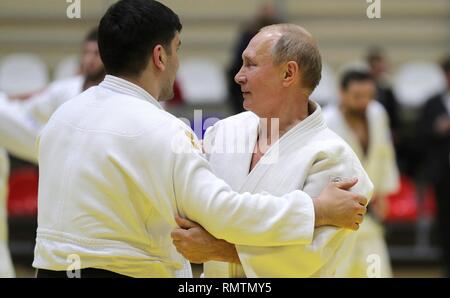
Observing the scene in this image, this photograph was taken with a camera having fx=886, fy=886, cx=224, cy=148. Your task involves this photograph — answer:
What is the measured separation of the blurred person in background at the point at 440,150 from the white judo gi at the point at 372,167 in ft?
5.08

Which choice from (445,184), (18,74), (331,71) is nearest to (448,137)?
(445,184)

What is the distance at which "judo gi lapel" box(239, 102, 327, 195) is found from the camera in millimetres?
3500

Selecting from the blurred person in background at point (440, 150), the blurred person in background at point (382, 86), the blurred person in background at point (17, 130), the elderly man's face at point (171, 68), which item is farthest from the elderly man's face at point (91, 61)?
the blurred person in background at point (440, 150)

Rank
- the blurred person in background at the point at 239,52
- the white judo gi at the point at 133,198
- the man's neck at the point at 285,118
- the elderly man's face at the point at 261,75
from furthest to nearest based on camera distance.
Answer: the blurred person in background at the point at 239,52
the man's neck at the point at 285,118
the elderly man's face at the point at 261,75
the white judo gi at the point at 133,198

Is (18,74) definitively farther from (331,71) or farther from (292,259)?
(292,259)

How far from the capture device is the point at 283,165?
139 inches

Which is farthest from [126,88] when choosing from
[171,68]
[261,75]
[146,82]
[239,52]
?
[239,52]

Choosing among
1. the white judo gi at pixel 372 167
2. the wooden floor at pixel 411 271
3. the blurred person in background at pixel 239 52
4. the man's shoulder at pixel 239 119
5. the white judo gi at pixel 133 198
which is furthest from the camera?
the wooden floor at pixel 411 271

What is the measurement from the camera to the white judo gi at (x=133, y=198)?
3268mm

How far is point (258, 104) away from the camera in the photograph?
3.58 meters

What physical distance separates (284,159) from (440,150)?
6096 millimetres

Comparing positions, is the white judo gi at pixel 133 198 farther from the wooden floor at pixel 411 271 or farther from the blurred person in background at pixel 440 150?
the blurred person in background at pixel 440 150

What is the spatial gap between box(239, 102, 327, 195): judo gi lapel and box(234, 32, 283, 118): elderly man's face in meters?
0.15

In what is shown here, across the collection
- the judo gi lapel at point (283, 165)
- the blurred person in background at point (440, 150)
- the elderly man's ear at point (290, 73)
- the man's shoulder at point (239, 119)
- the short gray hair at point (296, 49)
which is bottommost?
the blurred person in background at point (440, 150)
